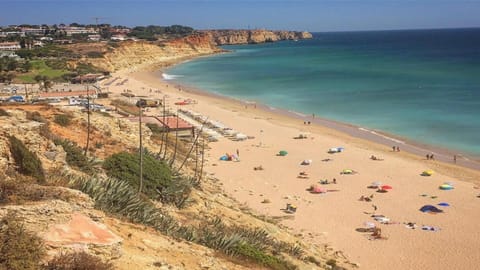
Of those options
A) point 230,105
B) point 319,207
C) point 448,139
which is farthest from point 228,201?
point 230,105

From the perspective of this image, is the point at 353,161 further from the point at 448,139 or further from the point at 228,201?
the point at 228,201

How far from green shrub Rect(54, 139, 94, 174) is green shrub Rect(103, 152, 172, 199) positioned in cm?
83

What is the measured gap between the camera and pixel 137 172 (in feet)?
52.9

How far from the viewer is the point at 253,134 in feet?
128

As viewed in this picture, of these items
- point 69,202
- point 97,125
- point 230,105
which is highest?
point 69,202

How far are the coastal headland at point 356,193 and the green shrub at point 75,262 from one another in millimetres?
11421

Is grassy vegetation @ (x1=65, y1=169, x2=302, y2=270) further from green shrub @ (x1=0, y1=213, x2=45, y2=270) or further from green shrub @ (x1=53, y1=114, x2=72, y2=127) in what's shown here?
green shrub @ (x1=53, y1=114, x2=72, y2=127)

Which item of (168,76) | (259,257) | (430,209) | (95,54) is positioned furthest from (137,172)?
(95,54)

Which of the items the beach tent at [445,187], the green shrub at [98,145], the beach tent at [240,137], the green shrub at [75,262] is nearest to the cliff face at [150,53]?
the beach tent at [240,137]

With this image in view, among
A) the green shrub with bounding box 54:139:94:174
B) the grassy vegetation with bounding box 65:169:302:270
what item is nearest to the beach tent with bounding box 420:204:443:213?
the grassy vegetation with bounding box 65:169:302:270

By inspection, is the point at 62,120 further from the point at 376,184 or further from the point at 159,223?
the point at 376,184

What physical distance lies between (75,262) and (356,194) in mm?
19433

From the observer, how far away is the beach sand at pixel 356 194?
1806 centimetres

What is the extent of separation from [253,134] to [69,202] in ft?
101
